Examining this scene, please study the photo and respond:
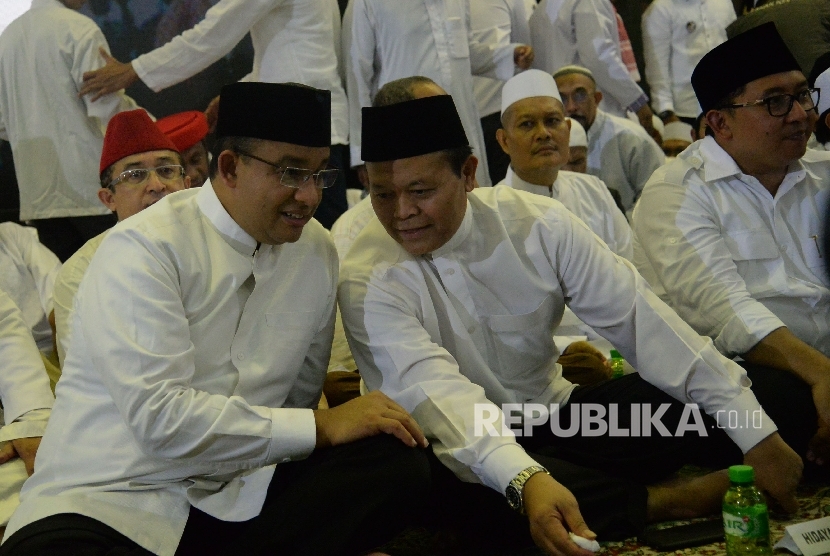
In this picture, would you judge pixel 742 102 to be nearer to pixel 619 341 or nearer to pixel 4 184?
pixel 619 341

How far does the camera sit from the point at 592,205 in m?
3.86

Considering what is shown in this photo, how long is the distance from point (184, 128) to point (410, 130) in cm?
215

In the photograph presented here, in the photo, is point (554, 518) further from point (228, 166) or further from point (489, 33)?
point (489, 33)

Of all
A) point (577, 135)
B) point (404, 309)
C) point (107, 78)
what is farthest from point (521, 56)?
point (404, 309)

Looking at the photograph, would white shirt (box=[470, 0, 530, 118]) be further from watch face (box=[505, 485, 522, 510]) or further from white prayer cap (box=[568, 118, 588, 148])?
watch face (box=[505, 485, 522, 510])

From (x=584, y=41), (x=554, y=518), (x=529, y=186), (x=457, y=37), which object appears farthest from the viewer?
(x=584, y=41)

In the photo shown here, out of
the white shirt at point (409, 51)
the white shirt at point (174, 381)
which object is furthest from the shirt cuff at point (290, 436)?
the white shirt at point (409, 51)

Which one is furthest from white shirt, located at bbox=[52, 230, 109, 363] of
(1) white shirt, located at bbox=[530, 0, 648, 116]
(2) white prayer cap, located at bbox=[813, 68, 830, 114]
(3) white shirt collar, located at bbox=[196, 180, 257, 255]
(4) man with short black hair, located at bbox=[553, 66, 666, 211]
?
(1) white shirt, located at bbox=[530, 0, 648, 116]

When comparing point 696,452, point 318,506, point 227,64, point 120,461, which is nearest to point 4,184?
point 227,64

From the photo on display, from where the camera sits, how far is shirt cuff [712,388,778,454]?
7.04ft

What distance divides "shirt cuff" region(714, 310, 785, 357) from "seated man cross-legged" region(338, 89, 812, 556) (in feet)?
0.70

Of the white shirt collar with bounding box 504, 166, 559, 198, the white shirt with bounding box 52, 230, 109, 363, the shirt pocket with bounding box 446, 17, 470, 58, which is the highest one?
the shirt pocket with bounding box 446, 17, 470, 58

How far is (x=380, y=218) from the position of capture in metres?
2.22

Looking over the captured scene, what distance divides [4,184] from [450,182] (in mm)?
2907
